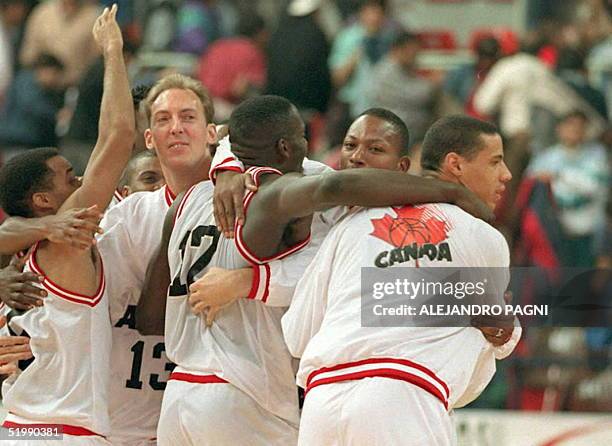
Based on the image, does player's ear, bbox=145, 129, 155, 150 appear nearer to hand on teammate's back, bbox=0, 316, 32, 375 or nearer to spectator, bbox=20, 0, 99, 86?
hand on teammate's back, bbox=0, 316, 32, 375

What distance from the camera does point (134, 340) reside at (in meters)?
6.68

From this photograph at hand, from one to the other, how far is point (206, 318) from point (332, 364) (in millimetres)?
860

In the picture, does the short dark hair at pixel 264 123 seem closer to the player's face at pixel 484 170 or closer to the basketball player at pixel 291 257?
the basketball player at pixel 291 257

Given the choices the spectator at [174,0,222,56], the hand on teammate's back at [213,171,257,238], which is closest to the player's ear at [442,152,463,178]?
the hand on teammate's back at [213,171,257,238]

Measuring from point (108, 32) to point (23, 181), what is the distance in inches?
33.5

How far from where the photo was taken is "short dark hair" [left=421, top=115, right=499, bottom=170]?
5.82 m

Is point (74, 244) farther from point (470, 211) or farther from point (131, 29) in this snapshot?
point (131, 29)

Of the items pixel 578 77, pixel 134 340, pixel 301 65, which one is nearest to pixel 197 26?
pixel 301 65

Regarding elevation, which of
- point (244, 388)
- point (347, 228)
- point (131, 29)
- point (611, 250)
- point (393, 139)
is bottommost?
point (244, 388)

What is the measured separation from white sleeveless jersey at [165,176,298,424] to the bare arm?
42 cm

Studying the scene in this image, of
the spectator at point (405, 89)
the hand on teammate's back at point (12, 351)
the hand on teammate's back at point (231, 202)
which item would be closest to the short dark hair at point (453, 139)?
the hand on teammate's back at point (231, 202)

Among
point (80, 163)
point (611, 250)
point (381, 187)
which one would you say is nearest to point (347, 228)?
point (381, 187)

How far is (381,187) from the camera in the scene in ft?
18.3

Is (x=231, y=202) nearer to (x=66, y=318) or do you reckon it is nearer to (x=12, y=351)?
(x=66, y=318)
